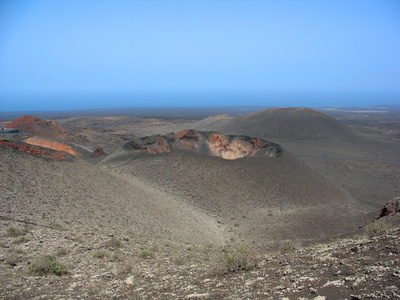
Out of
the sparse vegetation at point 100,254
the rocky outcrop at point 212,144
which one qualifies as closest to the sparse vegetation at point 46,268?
the sparse vegetation at point 100,254

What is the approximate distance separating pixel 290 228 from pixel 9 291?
1278cm

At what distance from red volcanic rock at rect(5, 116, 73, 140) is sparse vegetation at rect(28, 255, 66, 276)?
42265mm

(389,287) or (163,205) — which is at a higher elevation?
Answer: (389,287)

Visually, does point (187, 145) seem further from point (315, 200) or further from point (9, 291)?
point (9, 291)

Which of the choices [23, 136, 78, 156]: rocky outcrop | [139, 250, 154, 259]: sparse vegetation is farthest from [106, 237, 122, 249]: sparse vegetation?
[23, 136, 78, 156]: rocky outcrop

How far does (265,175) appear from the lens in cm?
2395

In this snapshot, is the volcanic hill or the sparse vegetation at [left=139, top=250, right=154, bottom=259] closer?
the sparse vegetation at [left=139, top=250, right=154, bottom=259]

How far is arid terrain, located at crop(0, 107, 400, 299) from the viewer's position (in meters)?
7.22

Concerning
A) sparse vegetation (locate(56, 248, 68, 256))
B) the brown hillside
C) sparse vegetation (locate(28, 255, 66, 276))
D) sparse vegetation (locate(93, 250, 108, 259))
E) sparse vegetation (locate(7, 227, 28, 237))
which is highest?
sparse vegetation (locate(7, 227, 28, 237))

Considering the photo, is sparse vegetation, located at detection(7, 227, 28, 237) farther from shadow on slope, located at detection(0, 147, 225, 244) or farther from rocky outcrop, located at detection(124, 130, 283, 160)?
rocky outcrop, located at detection(124, 130, 283, 160)

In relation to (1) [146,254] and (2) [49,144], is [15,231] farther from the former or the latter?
(2) [49,144]

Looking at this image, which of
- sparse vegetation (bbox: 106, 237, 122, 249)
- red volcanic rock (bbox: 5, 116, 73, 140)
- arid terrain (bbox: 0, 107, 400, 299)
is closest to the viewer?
arid terrain (bbox: 0, 107, 400, 299)

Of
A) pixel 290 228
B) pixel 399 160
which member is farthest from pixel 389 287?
pixel 399 160

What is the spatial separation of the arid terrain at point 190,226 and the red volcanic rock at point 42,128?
11168 mm
